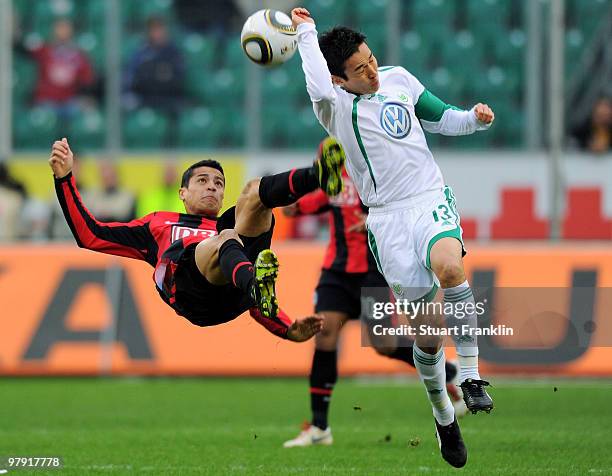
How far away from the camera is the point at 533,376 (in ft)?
44.6

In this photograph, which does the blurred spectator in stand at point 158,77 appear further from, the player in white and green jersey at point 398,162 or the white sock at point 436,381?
the white sock at point 436,381

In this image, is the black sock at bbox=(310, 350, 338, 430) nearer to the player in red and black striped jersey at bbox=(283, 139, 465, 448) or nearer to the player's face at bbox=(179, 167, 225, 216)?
the player in red and black striped jersey at bbox=(283, 139, 465, 448)

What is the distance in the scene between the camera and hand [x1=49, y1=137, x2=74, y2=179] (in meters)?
7.68

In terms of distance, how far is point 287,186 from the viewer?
289 inches

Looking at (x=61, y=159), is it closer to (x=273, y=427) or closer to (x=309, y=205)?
(x=309, y=205)

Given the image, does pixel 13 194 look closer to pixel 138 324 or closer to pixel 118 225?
pixel 138 324

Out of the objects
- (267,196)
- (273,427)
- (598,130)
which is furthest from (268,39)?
(598,130)

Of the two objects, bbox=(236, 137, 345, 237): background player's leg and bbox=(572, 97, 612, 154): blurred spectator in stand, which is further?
bbox=(572, 97, 612, 154): blurred spectator in stand

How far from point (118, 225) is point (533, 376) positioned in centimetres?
660

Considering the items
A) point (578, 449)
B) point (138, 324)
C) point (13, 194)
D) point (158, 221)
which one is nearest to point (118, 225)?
point (158, 221)

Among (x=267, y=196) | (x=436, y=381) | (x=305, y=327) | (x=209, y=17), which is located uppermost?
(x=209, y=17)

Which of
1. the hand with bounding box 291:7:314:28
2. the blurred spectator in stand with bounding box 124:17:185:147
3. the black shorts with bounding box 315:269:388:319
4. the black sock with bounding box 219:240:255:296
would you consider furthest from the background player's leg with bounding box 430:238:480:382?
the blurred spectator in stand with bounding box 124:17:185:147

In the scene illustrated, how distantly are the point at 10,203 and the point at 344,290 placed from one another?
687 cm

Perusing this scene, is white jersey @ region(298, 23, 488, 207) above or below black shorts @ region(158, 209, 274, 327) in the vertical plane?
above
